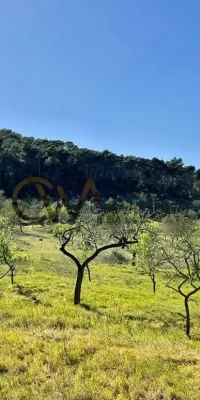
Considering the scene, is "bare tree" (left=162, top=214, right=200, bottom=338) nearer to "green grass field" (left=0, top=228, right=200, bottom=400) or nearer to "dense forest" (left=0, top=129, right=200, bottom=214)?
"green grass field" (left=0, top=228, right=200, bottom=400)

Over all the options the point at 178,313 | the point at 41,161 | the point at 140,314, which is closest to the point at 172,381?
the point at 140,314

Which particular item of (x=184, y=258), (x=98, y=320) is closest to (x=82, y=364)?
(x=98, y=320)

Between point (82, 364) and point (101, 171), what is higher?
point (101, 171)

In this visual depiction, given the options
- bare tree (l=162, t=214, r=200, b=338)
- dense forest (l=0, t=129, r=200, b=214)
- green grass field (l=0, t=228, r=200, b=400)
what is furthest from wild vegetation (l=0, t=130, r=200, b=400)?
dense forest (l=0, t=129, r=200, b=214)

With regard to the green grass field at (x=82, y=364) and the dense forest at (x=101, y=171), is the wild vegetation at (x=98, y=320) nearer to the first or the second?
the green grass field at (x=82, y=364)

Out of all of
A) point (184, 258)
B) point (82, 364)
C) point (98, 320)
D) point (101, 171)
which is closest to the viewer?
point (82, 364)

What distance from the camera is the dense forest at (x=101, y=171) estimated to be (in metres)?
165

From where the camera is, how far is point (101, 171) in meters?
183

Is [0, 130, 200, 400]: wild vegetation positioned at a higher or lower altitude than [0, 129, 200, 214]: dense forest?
lower

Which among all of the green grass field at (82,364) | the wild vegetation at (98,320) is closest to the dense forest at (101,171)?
the wild vegetation at (98,320)

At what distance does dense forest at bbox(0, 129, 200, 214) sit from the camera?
542 ft

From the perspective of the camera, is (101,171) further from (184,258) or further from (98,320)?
(98,320)

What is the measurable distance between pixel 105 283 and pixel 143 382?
41401mm

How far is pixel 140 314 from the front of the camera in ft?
99.0
